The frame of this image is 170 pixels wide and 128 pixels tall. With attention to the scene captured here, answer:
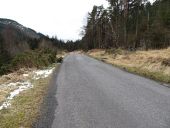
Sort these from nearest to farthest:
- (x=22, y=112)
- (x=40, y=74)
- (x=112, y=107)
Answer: (x=22, y=112) < (x=112, y=107) < (x=40, y=74)

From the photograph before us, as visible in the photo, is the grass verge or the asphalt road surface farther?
the grass verge

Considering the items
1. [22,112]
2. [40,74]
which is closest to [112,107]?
[22,112]

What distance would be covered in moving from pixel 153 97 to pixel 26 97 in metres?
4.48

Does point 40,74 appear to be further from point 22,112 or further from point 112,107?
point 112,107

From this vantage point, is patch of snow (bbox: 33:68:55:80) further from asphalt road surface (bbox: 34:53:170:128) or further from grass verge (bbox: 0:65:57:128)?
grass verge (bbox: 0:65:57:128)

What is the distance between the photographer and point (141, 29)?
202 feet

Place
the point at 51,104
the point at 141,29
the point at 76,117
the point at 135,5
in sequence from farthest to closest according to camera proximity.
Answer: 1. the point at 141,29
2. the point at 135,5
3. the point at 51,104
4. the point at 76,117

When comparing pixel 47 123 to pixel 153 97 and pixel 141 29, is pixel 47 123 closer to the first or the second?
pixel 153 97

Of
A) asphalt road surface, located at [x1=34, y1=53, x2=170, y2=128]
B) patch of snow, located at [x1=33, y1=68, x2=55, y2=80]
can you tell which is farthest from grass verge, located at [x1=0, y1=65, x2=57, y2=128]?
patch of snow, located at [x1=33, y1=68, x2=55, y2=80]

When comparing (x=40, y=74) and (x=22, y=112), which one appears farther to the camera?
(x=40, y=74)

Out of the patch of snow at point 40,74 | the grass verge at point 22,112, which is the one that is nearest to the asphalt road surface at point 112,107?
the grass verge at point 22,112

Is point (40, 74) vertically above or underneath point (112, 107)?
underneath

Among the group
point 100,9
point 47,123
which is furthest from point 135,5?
point 47,123

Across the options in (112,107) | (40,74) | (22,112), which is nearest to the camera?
(22,112)
